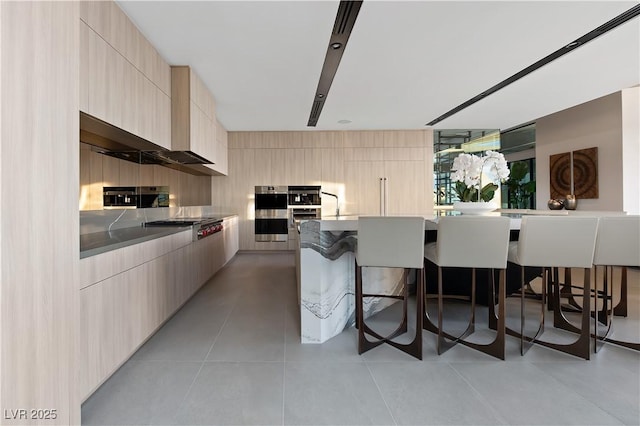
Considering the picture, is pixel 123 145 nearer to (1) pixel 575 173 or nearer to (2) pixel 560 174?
(1) pixel 575 173

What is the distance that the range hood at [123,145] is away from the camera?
7.20ft

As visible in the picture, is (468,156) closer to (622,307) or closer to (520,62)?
(520,62)

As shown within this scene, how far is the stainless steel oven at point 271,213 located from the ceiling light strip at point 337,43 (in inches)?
96.2

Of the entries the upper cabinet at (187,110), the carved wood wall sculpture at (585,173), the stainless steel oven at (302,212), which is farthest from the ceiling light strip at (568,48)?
the upper cabinet at (187,110)

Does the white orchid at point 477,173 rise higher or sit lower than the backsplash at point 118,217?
higher

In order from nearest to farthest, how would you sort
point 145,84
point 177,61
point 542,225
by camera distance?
point 542,225 → point 145,84 → point 177,61

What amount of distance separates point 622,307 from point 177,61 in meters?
4.89

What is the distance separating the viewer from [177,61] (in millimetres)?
3111

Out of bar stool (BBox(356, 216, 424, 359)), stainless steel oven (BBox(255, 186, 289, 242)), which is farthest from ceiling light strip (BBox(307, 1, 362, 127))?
stainless steel oven (BBox(255, 186, 289, 242))

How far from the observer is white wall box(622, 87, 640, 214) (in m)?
4.94

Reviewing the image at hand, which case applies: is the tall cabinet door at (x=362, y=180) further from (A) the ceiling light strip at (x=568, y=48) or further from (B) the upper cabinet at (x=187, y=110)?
(B) the upper cabinet at (x=187, y=110)

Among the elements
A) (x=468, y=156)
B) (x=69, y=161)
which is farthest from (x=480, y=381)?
(x=69, y=161)

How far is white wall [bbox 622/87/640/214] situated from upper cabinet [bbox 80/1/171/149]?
6676 mm

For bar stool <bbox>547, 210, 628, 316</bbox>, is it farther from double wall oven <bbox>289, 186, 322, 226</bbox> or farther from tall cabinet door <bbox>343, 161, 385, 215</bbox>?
double wall oven <bbox>289, 186, 322, 226</bbox>
